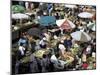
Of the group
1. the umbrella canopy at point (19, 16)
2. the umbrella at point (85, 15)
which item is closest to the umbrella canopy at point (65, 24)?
the umbrella at point (85, 15)

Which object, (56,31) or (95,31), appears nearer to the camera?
(56,31)

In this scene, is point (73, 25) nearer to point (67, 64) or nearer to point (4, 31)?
point (67, 64)

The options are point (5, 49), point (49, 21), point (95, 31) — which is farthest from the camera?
point (95, 31)

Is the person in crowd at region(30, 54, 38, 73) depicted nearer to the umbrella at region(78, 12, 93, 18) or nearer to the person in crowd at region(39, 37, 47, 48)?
the person in crowd at region(39, 37, 47, 48)

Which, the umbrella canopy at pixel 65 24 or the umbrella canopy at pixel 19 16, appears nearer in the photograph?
the umbrella canopy at pixel 19 16

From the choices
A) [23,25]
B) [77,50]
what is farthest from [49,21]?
[77,50]

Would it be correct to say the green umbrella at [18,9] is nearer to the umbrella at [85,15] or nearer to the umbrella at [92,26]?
the umbrella at [85,15]

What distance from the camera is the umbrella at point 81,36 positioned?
96.8 inches

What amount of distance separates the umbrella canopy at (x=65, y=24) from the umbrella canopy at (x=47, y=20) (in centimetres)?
5

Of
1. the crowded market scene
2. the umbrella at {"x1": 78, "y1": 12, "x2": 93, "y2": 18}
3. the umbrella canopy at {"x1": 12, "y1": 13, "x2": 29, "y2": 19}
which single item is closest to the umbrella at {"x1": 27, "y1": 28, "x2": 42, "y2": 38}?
the crowded market scene

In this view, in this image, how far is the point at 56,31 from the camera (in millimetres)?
2393

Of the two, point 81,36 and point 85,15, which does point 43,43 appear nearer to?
point 81,36

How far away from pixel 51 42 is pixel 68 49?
0.20m

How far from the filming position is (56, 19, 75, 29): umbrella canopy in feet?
7.89
